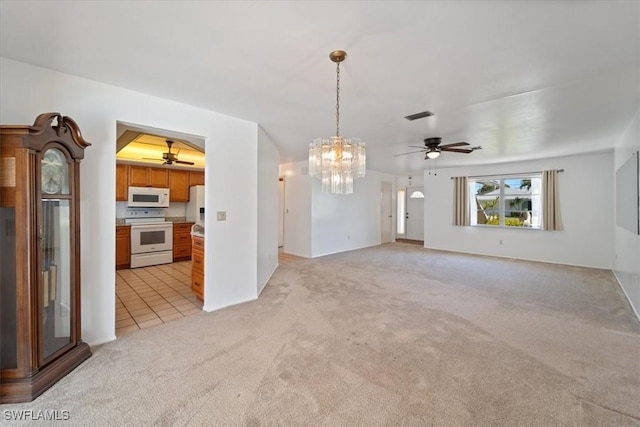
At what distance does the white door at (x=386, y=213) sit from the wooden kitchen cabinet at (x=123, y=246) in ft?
21.7

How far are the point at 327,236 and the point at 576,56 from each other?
529cm

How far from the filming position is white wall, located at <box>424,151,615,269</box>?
5289 mm

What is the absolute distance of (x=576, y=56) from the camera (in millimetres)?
1925

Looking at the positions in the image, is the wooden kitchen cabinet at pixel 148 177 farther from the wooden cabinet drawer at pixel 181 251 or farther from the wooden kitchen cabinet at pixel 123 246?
the wooden cabinet drawer at pixel 181 251

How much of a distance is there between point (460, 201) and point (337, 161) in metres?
5.79

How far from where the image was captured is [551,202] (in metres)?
5.77

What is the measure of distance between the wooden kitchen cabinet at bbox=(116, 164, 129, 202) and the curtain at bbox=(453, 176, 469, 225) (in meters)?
7.75

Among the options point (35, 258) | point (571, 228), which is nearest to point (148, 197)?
point (35, 258)

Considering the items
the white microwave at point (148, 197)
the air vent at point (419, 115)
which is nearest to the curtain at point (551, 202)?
Result: the air vent at point (419, 115)

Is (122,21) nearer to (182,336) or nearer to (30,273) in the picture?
(30,273)

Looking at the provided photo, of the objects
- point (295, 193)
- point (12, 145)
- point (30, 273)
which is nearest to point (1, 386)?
point (30, 273)

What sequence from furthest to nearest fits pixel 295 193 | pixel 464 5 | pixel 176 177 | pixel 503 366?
pixel 295 193 < pixel 176 177 < pixel 503 366 < pixel 464 5

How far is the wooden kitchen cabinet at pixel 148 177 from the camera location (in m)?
5.37

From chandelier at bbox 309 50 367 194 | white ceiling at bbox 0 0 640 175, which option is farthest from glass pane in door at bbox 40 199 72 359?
chandelier at bbox 309 50 367 194
